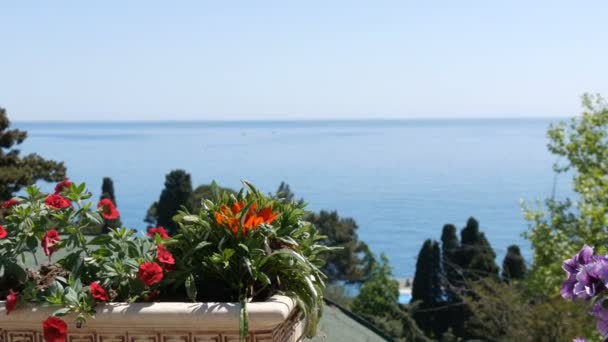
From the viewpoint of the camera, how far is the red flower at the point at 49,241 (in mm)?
2317

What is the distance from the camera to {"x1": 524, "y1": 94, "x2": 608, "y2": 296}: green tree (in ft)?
38.2

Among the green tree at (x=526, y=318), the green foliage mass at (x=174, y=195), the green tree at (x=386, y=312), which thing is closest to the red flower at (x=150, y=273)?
the green tree at (x=526, y=318)

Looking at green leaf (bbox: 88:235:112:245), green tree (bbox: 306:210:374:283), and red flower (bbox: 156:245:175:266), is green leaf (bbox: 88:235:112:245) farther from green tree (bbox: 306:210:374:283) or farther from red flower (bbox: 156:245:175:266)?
green tree (bbox: 306:210:374:283)

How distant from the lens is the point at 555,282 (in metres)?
11.7

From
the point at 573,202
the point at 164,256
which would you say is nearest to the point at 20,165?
the point at 573,202

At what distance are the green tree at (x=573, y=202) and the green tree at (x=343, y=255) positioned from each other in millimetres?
14061

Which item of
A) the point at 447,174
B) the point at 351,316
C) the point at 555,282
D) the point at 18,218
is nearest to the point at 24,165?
the point at 351,316

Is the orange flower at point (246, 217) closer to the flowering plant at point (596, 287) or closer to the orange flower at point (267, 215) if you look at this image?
the orange flower at point (267, 215)

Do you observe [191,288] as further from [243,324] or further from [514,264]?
[514,264]

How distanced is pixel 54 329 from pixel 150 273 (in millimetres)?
307

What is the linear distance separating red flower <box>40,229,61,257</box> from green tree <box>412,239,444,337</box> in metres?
18.0

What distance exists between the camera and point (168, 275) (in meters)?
2.24

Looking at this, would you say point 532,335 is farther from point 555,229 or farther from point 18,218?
point 18,218

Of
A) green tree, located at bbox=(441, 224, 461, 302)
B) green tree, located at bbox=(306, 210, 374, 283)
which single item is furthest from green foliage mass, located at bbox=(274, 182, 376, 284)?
green tree, located at bbox=(441, 224, 461, 302)
